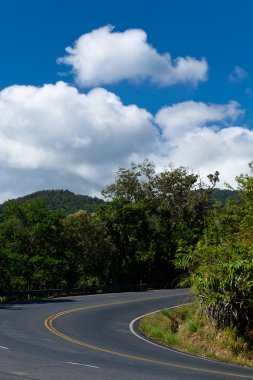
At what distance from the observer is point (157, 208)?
5744cm

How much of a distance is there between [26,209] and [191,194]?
2659 centimetres

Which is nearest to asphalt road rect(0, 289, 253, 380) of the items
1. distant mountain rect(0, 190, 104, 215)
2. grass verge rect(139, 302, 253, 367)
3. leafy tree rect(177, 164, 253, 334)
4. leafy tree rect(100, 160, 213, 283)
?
grass verge rect(139, 302, 253, 367)

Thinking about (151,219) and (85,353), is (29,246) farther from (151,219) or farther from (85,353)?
(85,353)

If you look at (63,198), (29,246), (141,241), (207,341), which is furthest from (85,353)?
(63,198)

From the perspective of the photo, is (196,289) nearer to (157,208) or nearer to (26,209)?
(26,209)

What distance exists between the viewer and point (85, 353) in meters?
14.2

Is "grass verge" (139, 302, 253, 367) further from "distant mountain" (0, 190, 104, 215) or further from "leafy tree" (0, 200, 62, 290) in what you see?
"distant mountain" (0, 190, 104, 215)

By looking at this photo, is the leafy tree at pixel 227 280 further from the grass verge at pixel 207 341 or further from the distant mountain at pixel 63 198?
the distant mountain at pixel 63 198

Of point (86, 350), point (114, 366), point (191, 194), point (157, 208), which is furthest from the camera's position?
point (191, 194)

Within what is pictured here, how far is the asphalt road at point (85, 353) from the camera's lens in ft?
36.9

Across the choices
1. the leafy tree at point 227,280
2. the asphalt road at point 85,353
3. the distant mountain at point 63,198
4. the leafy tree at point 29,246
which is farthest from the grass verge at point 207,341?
the distant mountain at point 63,198

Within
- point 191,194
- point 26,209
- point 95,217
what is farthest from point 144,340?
point 191,194

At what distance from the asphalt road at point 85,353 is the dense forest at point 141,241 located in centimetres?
395

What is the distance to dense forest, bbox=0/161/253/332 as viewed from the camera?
1902 cm
